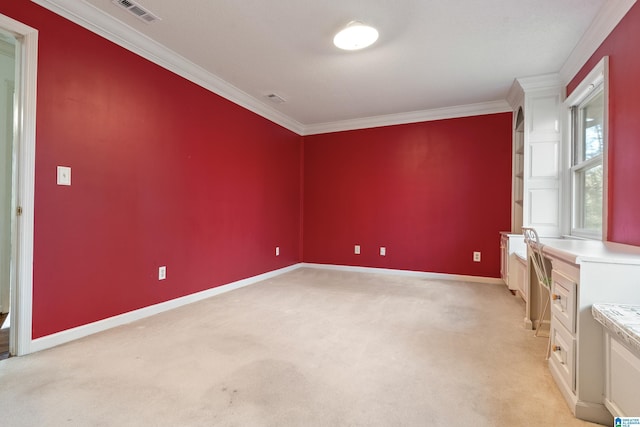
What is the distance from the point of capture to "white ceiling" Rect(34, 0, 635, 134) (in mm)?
2162

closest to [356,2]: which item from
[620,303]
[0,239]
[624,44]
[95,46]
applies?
[624,44]

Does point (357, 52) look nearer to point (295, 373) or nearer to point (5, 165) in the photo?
point (295, 373)

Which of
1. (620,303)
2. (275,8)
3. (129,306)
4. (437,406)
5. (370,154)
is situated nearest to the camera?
(620,303)

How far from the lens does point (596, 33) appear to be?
7.67ft

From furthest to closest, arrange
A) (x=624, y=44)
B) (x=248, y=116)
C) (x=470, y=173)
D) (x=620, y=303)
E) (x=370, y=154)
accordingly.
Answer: (x=370, y=154) < (x=470, y=173) < (x=248, y=116) < (x=624, y=44) < (x=620, y=303)

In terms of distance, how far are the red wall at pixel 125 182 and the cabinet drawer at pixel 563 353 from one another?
3015mm

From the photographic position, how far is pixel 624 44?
2.02 meters

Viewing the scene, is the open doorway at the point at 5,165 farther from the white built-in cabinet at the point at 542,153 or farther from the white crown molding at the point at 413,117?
the white built-in cabinet at the point at 542,153

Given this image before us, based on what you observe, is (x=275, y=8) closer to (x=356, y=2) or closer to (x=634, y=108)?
(x=356, y=2)

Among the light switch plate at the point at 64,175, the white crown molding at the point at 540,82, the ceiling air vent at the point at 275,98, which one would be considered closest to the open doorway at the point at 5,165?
the light switch plate at the point at 64,175

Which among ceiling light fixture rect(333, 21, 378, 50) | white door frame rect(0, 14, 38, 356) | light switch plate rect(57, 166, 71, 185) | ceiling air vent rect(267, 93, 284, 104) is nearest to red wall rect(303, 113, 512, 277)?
ceiling air vent rect(267, 93, 284, 104)

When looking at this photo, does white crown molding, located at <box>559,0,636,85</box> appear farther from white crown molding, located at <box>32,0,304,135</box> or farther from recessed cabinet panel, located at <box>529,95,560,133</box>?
white crown molding, located at <box>32,0,304,135</box>

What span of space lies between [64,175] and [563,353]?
328cm

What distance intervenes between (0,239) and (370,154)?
4396 millimetres
